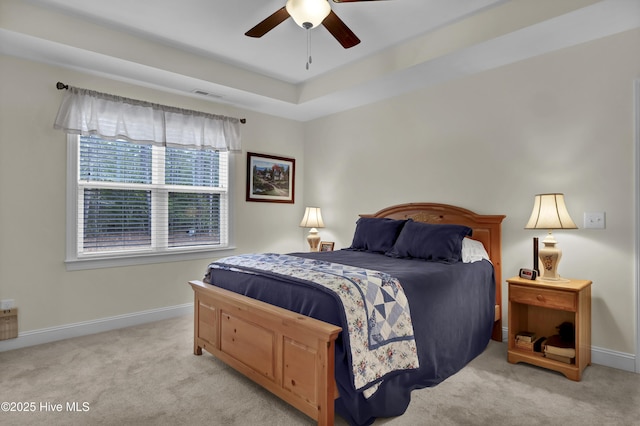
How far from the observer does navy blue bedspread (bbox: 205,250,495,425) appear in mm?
1889

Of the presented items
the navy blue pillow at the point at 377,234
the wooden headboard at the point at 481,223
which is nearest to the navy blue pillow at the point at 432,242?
the navy blue pillow at the point at 377,234

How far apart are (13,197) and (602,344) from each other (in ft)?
15.9

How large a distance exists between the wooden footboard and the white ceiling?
2.12 metres

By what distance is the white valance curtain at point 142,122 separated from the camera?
3.29 meters

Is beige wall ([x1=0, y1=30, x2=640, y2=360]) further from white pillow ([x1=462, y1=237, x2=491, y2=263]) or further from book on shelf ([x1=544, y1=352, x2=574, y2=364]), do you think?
book on shelf ([x1=544, y1=352, x2=574, y2=364])

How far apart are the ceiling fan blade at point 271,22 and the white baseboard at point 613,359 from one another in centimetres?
328

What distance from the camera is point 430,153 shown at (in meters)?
3.83

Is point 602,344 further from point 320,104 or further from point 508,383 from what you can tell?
point 320,104

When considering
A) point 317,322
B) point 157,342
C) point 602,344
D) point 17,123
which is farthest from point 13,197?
point 602,344

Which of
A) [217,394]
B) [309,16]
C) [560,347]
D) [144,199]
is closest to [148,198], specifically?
[144,199]

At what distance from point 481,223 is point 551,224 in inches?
27.6

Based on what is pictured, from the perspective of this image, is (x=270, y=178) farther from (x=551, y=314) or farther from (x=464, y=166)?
(x=551, y=314)

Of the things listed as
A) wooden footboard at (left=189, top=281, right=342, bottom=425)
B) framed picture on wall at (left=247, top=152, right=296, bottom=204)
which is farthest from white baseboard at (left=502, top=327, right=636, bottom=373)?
framed picture on wall at (left=247, top=152, right=296, bottom=204)

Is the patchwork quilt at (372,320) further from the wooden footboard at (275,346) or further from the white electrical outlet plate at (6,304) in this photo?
the white electrical outlet plate at (6,304)
